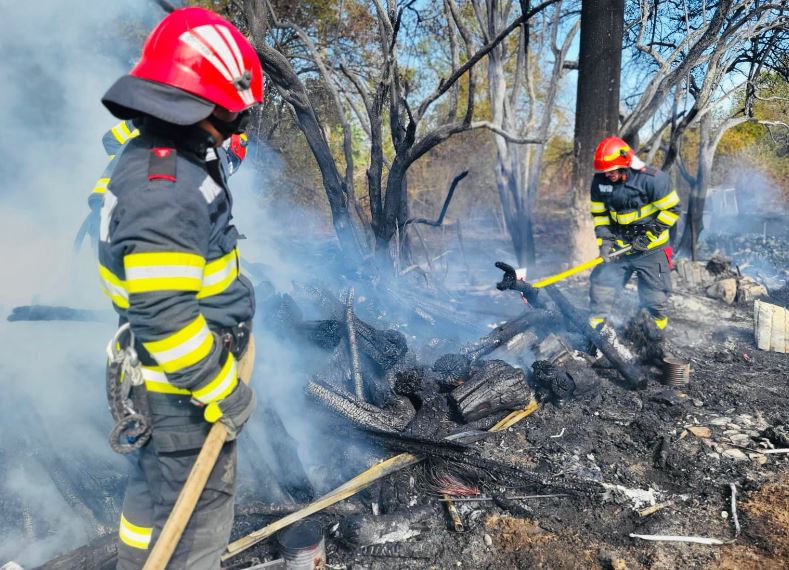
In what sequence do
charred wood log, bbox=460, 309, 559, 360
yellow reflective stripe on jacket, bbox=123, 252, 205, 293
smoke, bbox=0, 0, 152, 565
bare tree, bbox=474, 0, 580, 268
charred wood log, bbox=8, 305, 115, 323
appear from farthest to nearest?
bare tree, bbox=474, 0, 580, 268
charred wood log, bbox=460, 309, 559, 360
charred wood log, bbox=8, 305, 115, 323
smoke, bbox=0, 0, 152, 565
yellow reflective stripe on jacket, bbox=123, 252, 205, 293

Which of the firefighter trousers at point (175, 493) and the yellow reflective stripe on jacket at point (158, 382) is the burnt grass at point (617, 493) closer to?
the firefighter trousers at point (175, 493)

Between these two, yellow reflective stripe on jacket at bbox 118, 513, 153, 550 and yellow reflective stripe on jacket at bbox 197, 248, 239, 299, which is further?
yellow reflective stripe on jacket at bbox 118, 513, 153, 550

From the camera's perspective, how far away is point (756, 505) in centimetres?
336

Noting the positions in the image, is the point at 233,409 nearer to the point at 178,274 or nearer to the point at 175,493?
the point at 175,493

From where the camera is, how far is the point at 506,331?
5645 mm

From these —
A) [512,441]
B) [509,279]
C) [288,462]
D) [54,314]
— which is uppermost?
[54,314]

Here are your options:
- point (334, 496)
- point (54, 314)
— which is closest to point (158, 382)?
point (334, 496)

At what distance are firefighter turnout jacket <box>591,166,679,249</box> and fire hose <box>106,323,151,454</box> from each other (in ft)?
18.9

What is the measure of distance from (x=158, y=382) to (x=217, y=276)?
0.49 metres

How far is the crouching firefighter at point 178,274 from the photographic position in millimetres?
1807

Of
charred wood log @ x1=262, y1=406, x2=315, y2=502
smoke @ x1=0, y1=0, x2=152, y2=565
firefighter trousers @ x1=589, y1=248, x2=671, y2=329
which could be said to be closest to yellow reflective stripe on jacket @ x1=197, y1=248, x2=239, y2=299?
charred wood log @ x1=262, y1=406, x2=315, y2=502

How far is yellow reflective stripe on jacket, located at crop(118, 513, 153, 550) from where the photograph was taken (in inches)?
87.3

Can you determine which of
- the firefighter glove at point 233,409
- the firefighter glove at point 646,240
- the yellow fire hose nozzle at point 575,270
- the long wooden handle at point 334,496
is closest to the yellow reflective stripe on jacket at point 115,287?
the firefighter glove at point 233,409

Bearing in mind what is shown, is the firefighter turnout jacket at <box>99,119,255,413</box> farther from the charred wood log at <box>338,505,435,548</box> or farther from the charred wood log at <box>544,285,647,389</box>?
the charred wood log at <box>544,285,647,389</box>
